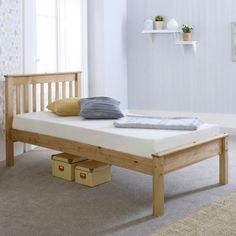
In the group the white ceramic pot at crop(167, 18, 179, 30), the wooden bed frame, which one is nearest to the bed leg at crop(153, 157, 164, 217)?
the wooden bed frame

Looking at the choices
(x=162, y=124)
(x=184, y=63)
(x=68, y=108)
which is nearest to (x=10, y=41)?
(x=68, y=108)

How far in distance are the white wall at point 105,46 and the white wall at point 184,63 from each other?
11.2 inches

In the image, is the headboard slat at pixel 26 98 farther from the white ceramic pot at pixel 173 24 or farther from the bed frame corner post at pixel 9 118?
the white ceramic pot at pixel 173 24

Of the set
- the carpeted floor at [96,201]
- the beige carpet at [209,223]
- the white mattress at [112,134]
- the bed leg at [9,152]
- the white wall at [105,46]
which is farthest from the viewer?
the white wall at [105,46]

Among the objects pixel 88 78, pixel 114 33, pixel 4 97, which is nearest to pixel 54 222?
pixel 4 97

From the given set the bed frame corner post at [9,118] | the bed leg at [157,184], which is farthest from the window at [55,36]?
the bed leg at [157,184]

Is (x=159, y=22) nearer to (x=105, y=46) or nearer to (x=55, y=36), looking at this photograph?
(x=105, y=46)

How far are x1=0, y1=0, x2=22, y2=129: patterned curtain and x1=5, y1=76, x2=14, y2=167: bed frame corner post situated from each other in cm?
17

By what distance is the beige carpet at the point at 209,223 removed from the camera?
92.4 inches

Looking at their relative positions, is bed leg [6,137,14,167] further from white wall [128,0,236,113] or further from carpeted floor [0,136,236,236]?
white wall [128,0,236,113]

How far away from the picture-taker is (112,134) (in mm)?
2910

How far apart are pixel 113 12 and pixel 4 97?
2196 mm

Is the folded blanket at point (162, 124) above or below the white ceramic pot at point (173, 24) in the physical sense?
below

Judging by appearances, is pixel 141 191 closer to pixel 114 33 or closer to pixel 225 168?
pixel 225 168
